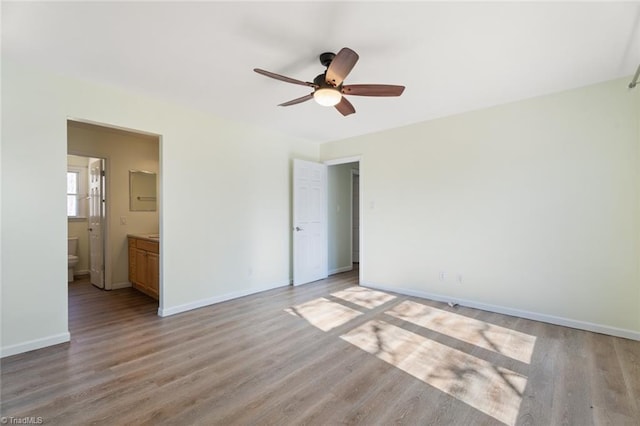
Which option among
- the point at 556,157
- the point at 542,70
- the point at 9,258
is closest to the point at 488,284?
the point at 556,157

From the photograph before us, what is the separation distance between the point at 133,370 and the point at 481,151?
4246mm

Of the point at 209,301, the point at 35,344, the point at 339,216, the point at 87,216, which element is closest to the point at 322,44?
the point at 209,301

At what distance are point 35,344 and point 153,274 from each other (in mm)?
1504

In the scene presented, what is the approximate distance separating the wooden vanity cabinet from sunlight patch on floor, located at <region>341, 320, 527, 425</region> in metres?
2.78

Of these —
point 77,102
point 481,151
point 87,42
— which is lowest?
point 481,151

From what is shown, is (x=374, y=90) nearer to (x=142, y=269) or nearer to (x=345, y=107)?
(x=345, y=107)

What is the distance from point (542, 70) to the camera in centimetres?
266

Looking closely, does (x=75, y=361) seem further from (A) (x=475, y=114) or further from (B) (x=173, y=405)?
(A) (x=475, y=114)

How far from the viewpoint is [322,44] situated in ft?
7.21

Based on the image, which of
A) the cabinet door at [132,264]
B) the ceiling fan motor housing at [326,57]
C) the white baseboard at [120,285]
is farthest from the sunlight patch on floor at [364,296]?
the white baseboard at [120,285]

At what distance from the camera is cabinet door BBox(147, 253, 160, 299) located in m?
3.93

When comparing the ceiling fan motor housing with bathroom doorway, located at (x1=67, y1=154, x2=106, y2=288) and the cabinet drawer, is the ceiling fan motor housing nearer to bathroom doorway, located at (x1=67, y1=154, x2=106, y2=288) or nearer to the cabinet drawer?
the cabinet drawer

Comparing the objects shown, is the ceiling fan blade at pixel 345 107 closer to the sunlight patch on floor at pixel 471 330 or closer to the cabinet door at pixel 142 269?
the sunlight patch on floor at pixel 471 330

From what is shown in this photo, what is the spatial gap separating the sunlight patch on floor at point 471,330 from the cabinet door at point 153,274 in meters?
3.10
